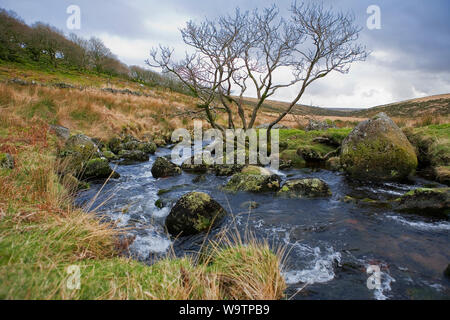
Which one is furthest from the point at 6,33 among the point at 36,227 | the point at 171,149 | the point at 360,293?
the point at 360,293

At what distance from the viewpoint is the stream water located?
2932 mm

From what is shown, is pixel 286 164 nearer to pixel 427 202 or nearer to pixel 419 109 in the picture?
pixel 427 202

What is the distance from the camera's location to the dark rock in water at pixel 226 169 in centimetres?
834

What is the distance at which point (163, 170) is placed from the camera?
8.22 metres

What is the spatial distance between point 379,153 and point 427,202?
2.51m

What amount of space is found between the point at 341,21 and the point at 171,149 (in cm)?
974

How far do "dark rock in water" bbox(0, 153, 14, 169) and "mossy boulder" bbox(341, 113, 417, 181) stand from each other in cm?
871

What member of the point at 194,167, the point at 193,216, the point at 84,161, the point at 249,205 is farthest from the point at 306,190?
the point at 84,161

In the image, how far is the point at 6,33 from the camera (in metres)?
41.6

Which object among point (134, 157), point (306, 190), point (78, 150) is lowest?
point (306, 190)

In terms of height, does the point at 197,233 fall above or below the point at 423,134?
below

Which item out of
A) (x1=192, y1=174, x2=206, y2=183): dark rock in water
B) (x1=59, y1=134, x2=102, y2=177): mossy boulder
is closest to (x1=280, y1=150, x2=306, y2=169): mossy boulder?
(x1=192, y1=174, x2=206, y2=183): dark rock in water

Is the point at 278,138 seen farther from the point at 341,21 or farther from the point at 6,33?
the point at 6,33

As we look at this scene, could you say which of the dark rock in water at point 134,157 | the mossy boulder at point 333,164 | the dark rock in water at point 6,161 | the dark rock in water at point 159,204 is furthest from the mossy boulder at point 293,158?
the dark rock in water at point 6,161
